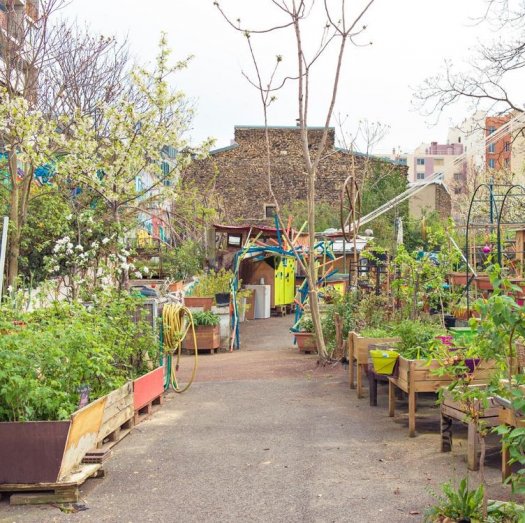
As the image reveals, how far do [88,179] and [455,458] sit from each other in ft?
24.2

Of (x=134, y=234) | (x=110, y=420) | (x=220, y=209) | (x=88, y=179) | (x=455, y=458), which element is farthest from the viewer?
(x=220, y=209)

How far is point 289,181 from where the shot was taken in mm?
40500

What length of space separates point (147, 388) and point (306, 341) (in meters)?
6.28

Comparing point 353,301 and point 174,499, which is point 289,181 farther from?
point 174,499

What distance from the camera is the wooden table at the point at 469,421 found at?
554 centimetres

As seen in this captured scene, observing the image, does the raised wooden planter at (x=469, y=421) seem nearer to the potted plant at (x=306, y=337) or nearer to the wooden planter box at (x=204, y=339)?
the potted plant at (x=306, y=337)

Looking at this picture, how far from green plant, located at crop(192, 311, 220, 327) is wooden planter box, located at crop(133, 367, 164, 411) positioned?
6884 millimetres

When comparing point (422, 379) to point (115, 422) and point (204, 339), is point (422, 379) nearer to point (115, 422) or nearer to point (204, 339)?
point (115, 422)

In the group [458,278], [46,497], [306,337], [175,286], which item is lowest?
[46,497]

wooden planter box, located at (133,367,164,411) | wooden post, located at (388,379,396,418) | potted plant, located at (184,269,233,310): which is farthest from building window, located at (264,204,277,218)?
wooden post, located at (388,379,396,418)

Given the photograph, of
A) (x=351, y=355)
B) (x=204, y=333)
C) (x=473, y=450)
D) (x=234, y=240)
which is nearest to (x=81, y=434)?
(x=473, y=450)

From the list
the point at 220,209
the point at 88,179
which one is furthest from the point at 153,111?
the point at 220,209

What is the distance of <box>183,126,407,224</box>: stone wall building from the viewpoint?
39875 mm

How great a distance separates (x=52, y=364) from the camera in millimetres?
5395
